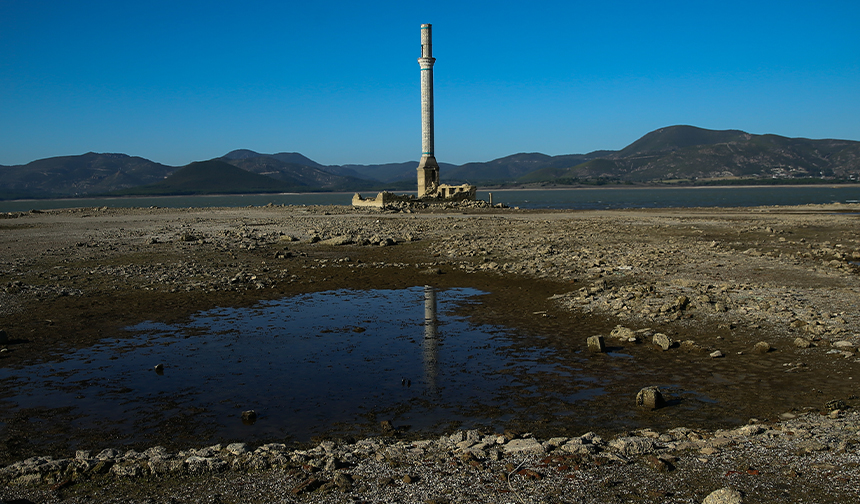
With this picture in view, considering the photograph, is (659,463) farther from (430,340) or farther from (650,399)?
(430,340)

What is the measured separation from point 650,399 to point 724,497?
2540mm

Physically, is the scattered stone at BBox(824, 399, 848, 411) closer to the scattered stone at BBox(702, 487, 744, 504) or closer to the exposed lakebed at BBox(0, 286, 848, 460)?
the exposed lakebed at BBox(0, 286, 848, 460)

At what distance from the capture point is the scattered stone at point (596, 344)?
9211 millimetres

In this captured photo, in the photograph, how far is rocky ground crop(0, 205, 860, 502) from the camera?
489 cm

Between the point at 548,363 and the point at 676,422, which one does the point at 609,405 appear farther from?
the point at 548,363

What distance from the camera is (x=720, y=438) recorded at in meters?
5.67

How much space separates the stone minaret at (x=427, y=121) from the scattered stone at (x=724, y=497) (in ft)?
159

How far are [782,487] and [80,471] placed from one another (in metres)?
5.86

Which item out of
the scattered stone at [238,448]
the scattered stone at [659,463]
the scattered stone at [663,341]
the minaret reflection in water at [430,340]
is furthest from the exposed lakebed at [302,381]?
the scattered stone at [659,463]

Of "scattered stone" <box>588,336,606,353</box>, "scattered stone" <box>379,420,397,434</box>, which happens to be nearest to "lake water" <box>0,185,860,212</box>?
"scattered stone" <box>588,336,606,353</box>

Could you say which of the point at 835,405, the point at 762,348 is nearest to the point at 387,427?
the point at 835,405

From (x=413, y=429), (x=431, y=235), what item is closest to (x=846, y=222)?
(x=431, y=235)

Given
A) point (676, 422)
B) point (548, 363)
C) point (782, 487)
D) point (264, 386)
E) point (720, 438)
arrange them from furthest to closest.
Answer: point (548, 363), point (264, 386), point (676, 422), point (720, 438), point (782, 487)

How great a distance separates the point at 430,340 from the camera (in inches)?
404
